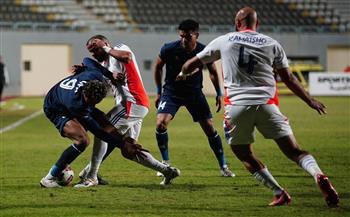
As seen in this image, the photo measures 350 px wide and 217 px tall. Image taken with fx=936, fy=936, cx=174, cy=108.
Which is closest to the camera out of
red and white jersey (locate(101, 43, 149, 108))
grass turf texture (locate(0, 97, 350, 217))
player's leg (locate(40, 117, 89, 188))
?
grass turf texture (locate(0, 97, 350, 217))

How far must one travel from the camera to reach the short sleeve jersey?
34.0 ft

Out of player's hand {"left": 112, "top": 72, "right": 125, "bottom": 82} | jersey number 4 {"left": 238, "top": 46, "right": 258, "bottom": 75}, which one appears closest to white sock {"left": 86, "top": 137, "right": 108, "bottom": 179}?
player's hand {"left": 112, "top": 72, "right": 125, "bottom": 82}

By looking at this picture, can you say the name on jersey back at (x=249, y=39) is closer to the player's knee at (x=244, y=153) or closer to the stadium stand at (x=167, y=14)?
the player's knee at (x=244, y=153)

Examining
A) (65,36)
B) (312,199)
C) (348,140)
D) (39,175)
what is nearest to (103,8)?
(65,36)

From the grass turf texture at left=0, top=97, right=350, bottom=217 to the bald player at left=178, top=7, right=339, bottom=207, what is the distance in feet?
2.37

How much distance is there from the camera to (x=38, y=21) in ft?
150

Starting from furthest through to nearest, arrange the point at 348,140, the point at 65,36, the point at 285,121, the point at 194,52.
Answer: the point at 65,36 < the point at 348,140 < the point at 194,52 < the point at 285,121

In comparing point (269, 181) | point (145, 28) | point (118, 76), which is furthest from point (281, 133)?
point (145, 28)

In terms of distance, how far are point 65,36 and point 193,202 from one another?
36340 millimetres

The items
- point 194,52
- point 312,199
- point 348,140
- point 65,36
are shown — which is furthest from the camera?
point 65,36

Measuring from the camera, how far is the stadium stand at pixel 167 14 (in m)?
46.1

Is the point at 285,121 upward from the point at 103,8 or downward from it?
upward

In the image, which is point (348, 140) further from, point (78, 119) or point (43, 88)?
point (43, 88)

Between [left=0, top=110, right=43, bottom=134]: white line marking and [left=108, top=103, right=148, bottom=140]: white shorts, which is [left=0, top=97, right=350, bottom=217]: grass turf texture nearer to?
[left=108, top=103, right=148, bottom=140]: white shorts
